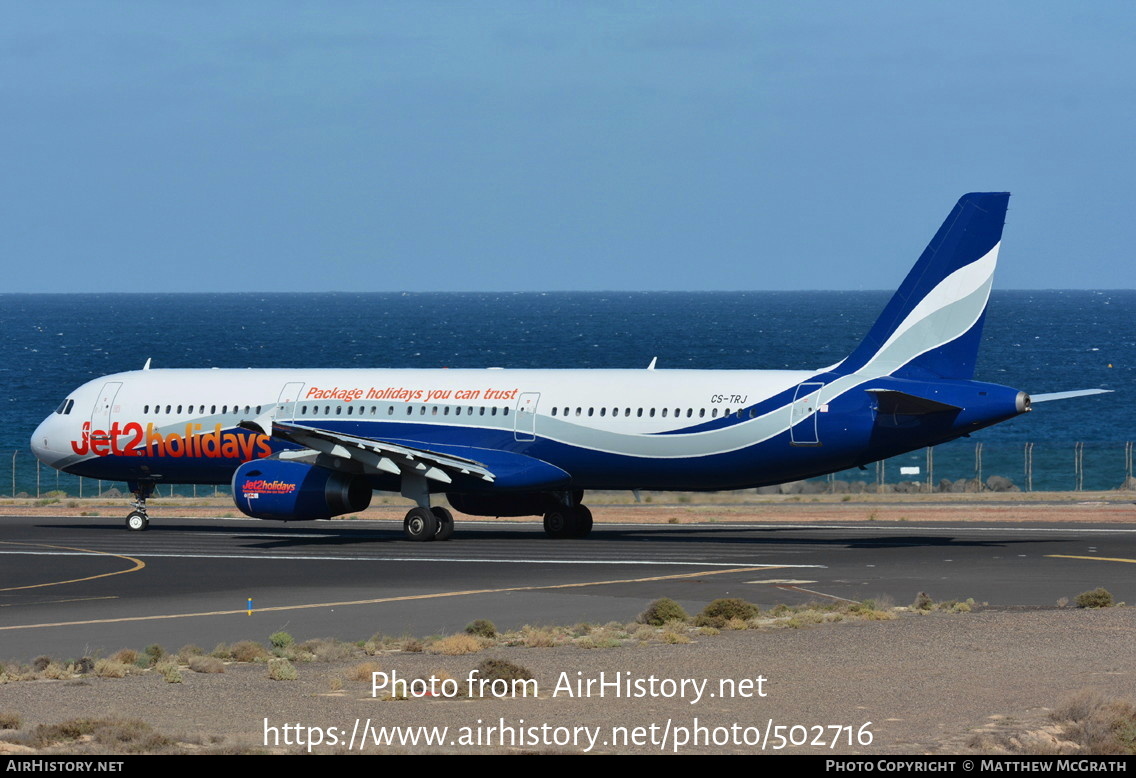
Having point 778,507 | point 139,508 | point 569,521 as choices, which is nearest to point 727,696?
point 569,521

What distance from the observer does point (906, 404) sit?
37750mm

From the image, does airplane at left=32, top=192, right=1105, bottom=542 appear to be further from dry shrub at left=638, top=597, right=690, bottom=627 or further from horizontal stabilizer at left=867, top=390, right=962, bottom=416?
dry shrub at left=638, top=597, right=690, bottom=627

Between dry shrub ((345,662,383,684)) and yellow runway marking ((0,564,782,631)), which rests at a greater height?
dry shrub ((345,662,383,684))

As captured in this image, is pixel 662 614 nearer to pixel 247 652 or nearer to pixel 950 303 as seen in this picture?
pixel 247 652

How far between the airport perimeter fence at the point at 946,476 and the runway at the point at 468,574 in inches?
789

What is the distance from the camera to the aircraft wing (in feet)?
131

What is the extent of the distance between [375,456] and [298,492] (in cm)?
198

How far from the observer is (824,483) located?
236ft

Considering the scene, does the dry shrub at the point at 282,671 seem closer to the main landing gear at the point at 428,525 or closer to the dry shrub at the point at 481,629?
the dry shrub at the point at 481,629

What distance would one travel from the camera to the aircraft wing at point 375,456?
131 feet

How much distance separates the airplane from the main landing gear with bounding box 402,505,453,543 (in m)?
0.05

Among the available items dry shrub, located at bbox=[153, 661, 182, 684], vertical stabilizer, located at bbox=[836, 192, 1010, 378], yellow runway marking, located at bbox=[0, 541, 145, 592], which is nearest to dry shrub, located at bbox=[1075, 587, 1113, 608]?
vertical stabilizer, located at bbox=[836, 192, 1010, 378]

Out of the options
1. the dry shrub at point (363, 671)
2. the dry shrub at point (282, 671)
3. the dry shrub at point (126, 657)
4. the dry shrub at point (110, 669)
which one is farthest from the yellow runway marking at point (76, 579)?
the dry shrub at point (363, 671)
